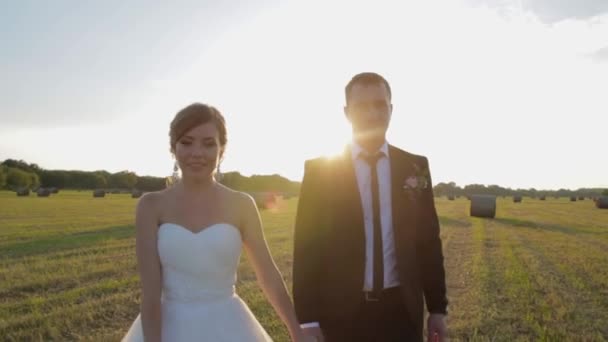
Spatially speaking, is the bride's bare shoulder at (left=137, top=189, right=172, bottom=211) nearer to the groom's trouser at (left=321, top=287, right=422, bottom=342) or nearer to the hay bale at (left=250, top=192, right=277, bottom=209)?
the groom's trouser at (left=321, top=287, right=422, bottom=342)

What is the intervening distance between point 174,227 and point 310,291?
96 centimetres

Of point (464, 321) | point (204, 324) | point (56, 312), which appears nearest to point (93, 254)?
point (56, 312)

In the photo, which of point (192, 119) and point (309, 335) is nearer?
point (192, 119)

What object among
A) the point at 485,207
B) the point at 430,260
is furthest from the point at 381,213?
the point at 485,207

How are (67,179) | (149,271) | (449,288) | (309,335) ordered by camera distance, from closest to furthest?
(149,271) → (309,335) → (449,288) → (67,179)

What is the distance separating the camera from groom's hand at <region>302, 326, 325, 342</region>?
3.62 meters

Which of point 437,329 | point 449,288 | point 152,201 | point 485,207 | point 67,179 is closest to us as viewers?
point 152,201

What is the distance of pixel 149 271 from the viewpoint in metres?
3.31

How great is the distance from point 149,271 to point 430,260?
1.84m

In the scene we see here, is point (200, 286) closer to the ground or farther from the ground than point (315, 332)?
farther from the ground

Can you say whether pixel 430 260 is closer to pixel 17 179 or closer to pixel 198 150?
pixel 198 150

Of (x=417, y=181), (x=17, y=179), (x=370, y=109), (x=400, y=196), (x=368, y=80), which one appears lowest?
(x=400, y=196)

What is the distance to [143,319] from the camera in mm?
3314

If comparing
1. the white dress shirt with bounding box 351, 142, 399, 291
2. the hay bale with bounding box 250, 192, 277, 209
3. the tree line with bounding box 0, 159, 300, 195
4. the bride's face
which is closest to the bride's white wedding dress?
the bride's face
